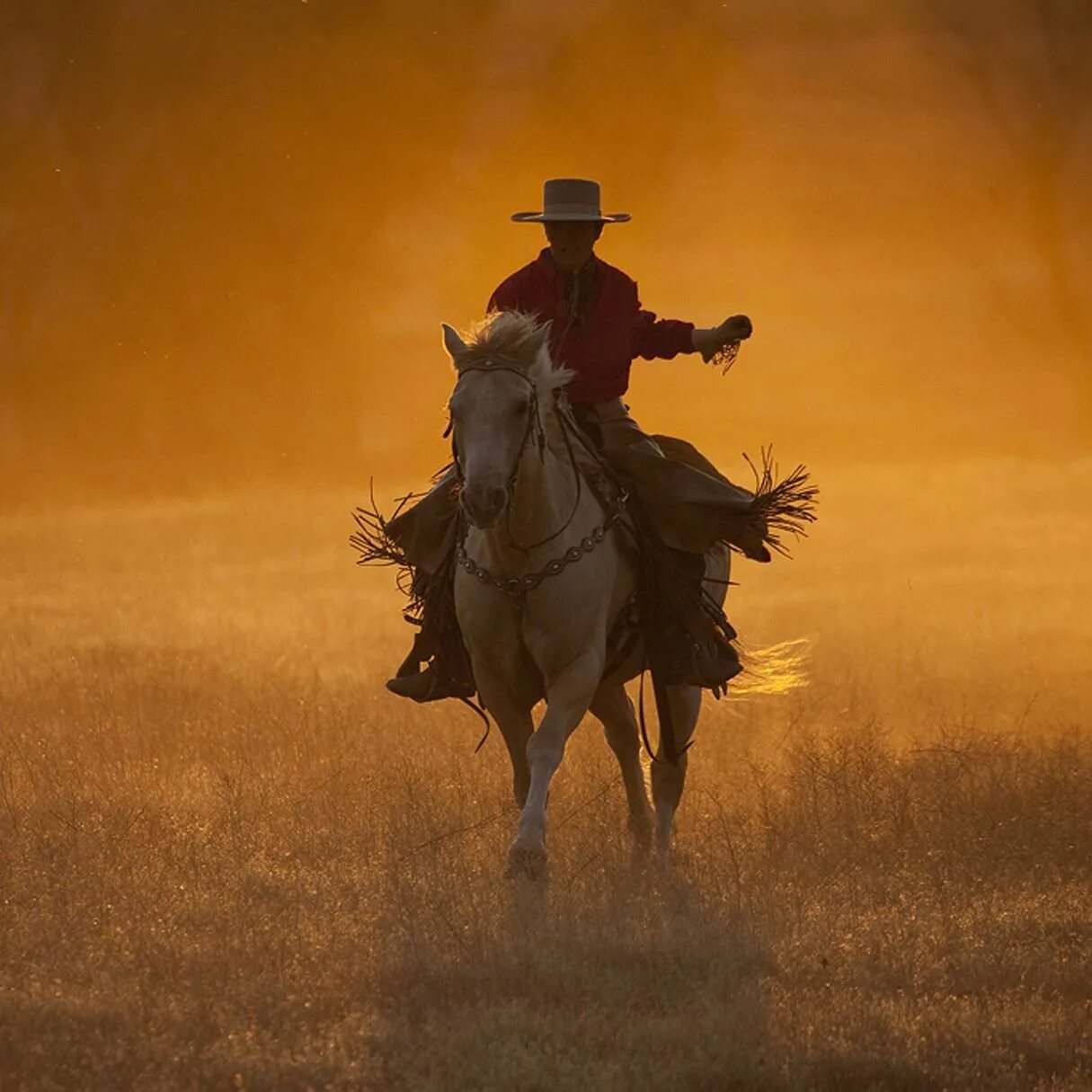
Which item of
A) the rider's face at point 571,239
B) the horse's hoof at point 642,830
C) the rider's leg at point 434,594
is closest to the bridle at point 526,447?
the rider's leg at point 434,594

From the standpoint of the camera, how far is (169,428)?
89.1m

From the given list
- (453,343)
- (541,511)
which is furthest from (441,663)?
(453,343)

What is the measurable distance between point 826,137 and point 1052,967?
7188 cm

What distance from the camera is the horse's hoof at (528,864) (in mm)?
9227

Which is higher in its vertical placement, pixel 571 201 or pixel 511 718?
pixel 571 201

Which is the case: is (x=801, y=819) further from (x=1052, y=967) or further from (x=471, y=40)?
(x=471, y=40)

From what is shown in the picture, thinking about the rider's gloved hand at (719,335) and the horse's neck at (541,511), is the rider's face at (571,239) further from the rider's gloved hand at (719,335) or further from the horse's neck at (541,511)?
the horse's neck at (541,511)

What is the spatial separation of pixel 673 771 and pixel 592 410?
1.80 m

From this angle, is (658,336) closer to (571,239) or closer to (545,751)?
(571,239)

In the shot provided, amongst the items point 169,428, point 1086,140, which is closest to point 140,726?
point 1086,140

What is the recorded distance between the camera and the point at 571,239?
10336 millimetres

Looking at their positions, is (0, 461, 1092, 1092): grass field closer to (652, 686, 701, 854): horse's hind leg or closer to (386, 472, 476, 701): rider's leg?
(652, 686, 701, 854): horse's hind leg

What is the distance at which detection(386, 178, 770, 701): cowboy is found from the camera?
10336 mm

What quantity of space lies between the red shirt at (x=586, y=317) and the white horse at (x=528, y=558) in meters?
0.30
